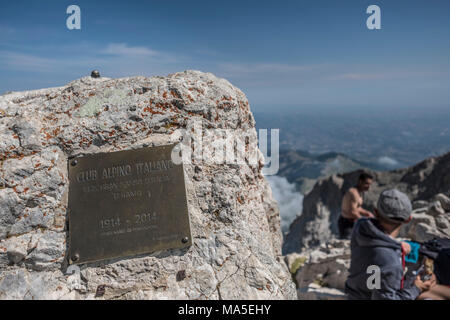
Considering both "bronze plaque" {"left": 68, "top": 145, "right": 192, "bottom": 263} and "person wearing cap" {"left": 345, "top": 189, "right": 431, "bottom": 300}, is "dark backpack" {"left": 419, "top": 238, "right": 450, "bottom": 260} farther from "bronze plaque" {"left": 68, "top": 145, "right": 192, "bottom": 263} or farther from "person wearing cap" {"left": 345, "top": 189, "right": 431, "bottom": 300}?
"bronze plaque" {"left": 68, "top": 145, "right": 192, "bottom": 263}

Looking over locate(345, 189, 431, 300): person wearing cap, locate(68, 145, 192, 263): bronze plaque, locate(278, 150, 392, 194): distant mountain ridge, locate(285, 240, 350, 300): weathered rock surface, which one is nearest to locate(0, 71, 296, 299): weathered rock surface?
locate(68, 145, 192, 263): bronze plaque

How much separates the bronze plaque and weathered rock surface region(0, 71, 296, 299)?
0.13 meters

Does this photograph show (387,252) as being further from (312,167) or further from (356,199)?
(312,167)

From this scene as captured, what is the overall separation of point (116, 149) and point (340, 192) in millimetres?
24505

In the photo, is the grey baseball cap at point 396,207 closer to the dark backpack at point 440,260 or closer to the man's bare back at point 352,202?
the dark backpack at point 440,260

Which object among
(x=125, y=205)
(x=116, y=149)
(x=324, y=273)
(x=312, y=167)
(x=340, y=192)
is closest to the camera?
(x=125, y=205)

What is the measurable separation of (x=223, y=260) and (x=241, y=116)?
6.62ft

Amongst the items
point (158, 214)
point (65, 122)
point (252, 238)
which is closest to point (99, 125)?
point (65, 122)

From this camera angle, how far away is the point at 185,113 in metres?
3.87

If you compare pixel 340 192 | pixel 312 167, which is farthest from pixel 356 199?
pixel 312 167

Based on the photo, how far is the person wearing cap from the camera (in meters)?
3.83

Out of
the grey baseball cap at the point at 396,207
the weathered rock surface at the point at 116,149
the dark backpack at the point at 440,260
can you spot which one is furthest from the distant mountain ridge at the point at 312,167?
the weathered rock surface at the point at 116,149

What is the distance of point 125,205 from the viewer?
352 cm
